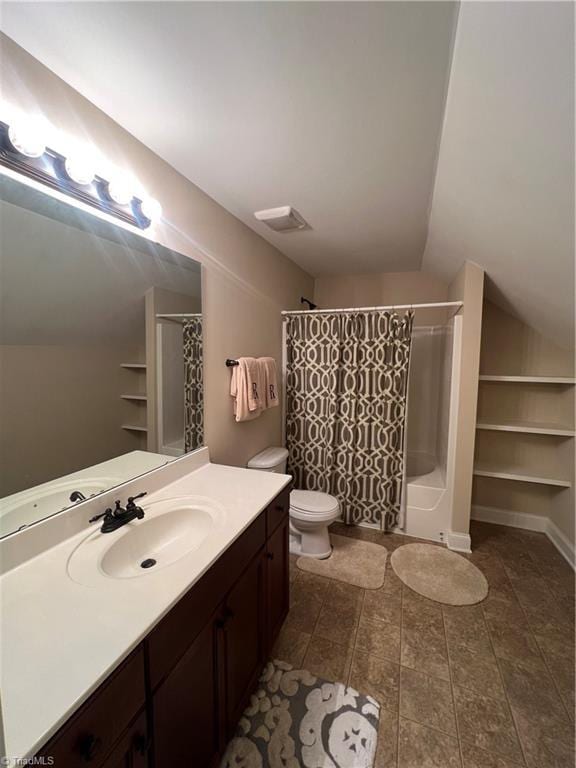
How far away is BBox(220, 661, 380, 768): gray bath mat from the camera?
1151 mm

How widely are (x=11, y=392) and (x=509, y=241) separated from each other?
2253 millimetres

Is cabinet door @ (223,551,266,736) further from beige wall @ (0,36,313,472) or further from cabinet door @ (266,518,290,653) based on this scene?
beige wall @ (0,36,313,472)

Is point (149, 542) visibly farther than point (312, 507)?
Result: No

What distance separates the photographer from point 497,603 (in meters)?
1.87

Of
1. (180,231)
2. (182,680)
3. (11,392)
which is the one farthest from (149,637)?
(180,231)

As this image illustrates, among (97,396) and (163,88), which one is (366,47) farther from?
(97,396)

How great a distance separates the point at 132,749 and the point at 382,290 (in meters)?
3.52

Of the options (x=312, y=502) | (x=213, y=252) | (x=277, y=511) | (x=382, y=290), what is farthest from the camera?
(x=382, y=290)

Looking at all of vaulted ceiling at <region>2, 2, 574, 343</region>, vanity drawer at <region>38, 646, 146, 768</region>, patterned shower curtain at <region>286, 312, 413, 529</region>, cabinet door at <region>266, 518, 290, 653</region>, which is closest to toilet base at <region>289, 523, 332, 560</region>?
patterned shower curtain at <region>286, 312, 413, 529</region>

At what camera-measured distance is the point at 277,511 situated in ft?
4.94

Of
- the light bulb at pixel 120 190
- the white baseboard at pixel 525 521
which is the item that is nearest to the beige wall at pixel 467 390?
the white baseboard at pixel 525 521

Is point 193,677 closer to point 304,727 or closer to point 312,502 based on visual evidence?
point 304,727

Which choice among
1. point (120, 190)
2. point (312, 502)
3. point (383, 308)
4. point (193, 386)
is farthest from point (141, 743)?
point (383, 308)

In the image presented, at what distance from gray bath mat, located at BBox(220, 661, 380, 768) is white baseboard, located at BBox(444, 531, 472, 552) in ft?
4.51
